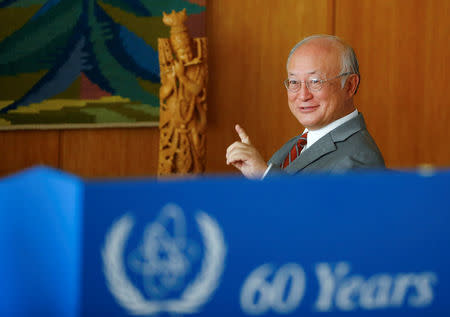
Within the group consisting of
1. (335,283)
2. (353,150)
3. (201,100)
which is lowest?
(335,283)

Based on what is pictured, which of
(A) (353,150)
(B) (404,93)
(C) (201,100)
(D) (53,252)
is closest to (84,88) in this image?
(C) (201,100)

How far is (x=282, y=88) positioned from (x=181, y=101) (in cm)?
87

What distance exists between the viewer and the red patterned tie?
2375mm

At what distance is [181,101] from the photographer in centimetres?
387

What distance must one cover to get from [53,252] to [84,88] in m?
3.89

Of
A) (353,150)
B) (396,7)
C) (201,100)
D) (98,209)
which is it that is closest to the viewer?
(98,209)

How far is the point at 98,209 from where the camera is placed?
0.53 metres

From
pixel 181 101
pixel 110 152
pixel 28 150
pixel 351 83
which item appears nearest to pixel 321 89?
pixel 351 83

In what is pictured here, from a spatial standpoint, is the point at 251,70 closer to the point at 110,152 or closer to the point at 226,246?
the point at 110,152

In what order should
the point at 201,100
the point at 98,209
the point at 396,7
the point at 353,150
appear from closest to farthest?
the point at 98,209 < the point at 353,150 < the point at 201,100 < the point at 396,7

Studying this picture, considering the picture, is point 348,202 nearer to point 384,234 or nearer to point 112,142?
point 384,234

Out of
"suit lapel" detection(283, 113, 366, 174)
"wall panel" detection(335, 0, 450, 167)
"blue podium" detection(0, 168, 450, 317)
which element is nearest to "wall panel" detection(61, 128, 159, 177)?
"wall panel" detection(335, 0, 450, 167)

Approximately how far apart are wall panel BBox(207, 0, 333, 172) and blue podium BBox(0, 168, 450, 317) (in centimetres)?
377

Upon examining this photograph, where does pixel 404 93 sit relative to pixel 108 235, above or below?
above
